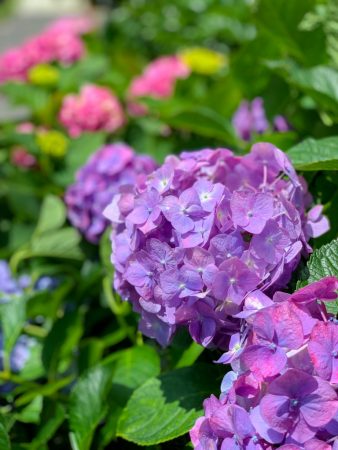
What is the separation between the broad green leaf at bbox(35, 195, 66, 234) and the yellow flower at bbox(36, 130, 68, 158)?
223 mm

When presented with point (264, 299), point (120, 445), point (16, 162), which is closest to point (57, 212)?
point (16, 162)

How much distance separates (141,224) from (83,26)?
9.02 feet

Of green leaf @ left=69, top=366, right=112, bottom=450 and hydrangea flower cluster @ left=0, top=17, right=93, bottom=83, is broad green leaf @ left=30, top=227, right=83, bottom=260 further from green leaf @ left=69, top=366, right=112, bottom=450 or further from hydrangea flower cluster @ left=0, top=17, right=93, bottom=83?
hydrangea flower cluster @ left=0, top=17, right=93, bottom=83

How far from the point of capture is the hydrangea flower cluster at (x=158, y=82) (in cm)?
271

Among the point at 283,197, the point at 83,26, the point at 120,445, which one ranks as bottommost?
the point at 83,26

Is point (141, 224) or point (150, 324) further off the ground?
point (141, 224)

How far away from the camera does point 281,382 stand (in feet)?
2.35

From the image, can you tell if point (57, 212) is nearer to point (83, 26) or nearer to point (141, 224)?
point (141, 224)

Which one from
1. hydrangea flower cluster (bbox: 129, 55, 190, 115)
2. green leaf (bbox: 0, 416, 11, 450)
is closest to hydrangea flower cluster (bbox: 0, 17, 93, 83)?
hydrangea flower cluster (bbox: 129, 55, 190, 115)

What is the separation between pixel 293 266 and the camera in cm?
89

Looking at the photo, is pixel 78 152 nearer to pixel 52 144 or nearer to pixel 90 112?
pixel 52 144

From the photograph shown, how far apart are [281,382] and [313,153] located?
1.44 ft

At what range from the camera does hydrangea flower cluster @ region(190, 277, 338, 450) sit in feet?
2.33

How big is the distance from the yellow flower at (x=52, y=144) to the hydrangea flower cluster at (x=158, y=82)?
45cm
